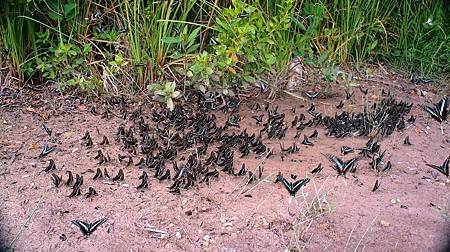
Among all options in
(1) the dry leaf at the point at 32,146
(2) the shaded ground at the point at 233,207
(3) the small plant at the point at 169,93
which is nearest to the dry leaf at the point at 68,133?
(2) the shaded ground at the point at 233,207

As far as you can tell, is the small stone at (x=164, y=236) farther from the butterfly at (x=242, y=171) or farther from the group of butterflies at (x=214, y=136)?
the butterfly at (x=242, y=171)

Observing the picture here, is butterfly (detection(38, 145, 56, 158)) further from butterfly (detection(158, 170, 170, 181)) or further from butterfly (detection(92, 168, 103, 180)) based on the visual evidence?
butterfly (detection(158, 170, 170, 181))

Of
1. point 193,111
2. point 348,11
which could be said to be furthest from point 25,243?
point 348,11

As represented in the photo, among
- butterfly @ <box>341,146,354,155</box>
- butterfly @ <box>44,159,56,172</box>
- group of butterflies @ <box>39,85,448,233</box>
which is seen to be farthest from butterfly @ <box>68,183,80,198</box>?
butterfly @ <box>341,146,354,155</box>

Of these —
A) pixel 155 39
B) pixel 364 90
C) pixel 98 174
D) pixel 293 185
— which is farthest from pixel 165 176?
pixel 364 90

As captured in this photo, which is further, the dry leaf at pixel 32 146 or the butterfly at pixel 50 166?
the dry leaf at pixel 32 146

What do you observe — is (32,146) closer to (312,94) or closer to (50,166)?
(50,166)

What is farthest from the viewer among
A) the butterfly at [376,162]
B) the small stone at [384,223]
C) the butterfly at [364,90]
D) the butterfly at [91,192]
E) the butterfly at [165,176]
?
the butterfly at [364,90]

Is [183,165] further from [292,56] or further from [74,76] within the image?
[292,56]

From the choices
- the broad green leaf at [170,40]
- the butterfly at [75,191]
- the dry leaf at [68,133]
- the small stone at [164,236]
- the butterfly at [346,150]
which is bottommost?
Answer: the dry leaf at [68,133]
